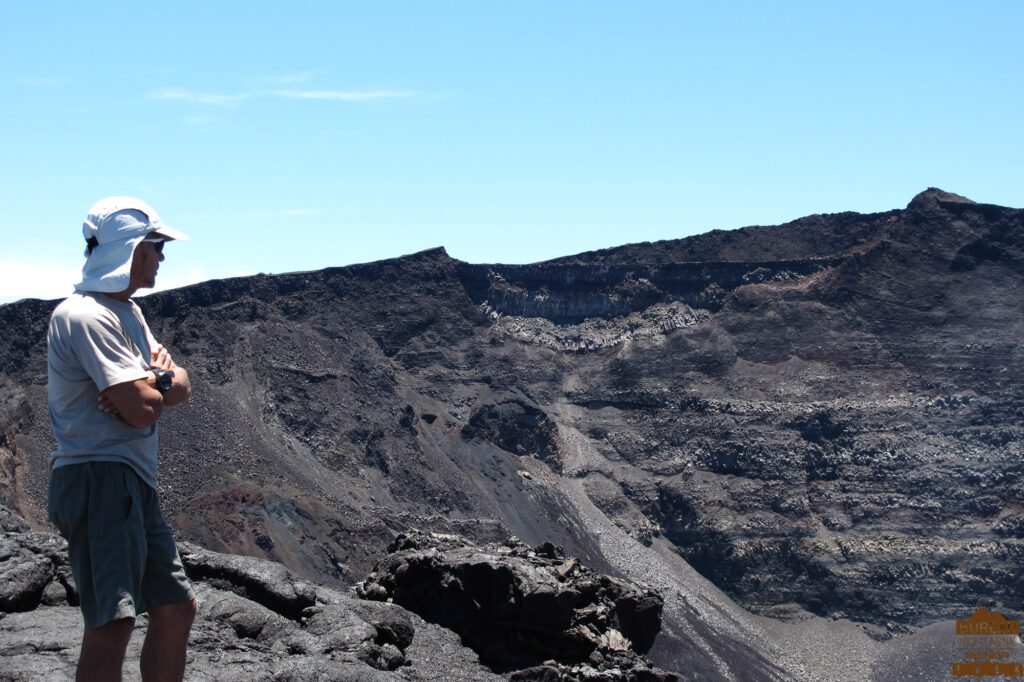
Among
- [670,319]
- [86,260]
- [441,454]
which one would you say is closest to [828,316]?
[670,319]

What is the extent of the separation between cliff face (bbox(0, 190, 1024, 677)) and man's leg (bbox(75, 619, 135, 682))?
47.8m

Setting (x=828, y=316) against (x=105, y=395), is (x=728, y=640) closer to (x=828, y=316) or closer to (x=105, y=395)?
(x=828, y=316)

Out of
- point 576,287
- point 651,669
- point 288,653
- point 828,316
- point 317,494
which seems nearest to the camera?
point 288,653

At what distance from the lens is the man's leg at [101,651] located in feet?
21.2

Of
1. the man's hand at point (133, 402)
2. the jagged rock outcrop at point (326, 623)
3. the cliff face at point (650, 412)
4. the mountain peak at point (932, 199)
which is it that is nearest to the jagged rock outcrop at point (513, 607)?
the jagged rock outcrop at point (326, 623)

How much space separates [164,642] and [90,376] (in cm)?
150

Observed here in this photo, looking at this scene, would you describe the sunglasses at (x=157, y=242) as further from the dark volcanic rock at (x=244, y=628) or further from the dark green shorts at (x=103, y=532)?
the dark volcanic rock at (x=244, y=628)

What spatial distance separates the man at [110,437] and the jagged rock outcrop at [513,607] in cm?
1326

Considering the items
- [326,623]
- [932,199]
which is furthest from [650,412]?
[326,623]

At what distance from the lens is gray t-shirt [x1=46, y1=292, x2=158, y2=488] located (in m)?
6.35

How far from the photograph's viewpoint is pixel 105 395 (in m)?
6.39

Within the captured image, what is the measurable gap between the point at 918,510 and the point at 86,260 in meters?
70.9

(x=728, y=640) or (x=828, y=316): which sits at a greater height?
(x=828, y=316)

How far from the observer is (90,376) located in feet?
21.1
